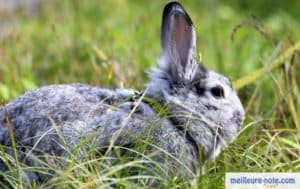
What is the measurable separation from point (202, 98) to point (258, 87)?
3.67 ft

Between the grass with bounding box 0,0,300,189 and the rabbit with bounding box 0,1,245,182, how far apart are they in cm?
13

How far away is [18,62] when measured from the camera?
781cm

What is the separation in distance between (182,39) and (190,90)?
0.32 m

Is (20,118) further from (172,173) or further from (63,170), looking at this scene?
(172,173)

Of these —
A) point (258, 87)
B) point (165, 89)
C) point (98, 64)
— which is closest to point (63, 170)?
point (165, 89)

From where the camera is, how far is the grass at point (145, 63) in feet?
15.6

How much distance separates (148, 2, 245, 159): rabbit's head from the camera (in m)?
5.27

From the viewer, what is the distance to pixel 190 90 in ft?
17.7

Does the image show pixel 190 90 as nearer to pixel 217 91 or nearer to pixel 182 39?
pixel 217 91

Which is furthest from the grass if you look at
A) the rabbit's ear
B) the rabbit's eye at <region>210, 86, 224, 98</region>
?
the rabbit's ear

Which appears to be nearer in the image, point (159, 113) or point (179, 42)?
point (159, 113)
